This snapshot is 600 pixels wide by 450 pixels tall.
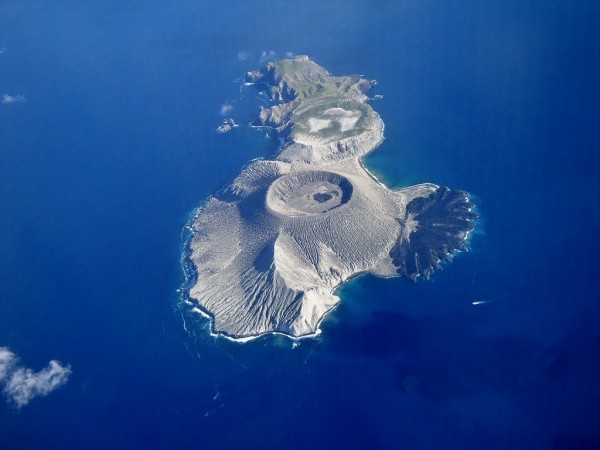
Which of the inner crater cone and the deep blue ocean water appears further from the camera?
the inner crater cone

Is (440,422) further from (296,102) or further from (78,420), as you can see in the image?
(296,102)

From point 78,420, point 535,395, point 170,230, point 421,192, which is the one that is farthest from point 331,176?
point 78,420

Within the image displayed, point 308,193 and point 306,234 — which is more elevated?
point 308,193

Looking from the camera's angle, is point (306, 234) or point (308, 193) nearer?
point (306, 234)
